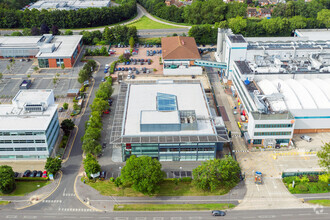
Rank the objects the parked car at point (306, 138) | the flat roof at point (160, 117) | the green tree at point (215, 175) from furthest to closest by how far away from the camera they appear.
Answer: the parked car at point (306, 138) → the flat roof at point (160, 117) → the green tree at point (215, 175)

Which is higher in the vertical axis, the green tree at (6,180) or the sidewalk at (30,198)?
the green tree at (6,180)

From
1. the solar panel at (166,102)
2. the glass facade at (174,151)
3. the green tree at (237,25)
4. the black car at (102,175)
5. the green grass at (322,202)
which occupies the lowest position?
the green grass at (322,202)

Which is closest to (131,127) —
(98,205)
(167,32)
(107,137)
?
(107,137)

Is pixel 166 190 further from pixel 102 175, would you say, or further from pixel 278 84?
pixel 278 84

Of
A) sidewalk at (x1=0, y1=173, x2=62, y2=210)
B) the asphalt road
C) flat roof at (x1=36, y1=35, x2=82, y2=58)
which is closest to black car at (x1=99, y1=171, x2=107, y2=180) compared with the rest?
sidewalk at (x1=0, y1=173, x2=62, y2=210)

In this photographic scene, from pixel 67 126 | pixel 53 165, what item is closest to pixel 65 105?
pixel 67 126

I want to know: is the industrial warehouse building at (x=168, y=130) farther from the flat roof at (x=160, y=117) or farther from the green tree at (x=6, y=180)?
the green tree at (x=6, y=180)

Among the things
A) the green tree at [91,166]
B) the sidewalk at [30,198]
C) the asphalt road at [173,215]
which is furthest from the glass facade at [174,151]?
the sidewalk at [30,198]
